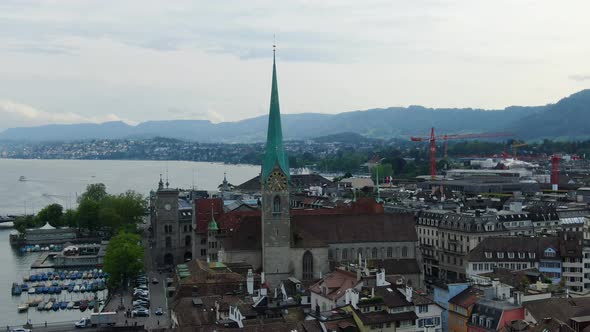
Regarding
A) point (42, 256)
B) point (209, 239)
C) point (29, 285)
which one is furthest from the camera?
point (42, 256)

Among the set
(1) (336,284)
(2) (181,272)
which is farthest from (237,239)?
(1) (336,284)

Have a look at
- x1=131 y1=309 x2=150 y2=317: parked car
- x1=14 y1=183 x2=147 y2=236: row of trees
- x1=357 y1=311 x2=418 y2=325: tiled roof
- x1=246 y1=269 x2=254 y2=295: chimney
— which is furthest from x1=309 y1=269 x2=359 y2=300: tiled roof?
x1=14 y1=183 x2=147 y2=236: row of trees

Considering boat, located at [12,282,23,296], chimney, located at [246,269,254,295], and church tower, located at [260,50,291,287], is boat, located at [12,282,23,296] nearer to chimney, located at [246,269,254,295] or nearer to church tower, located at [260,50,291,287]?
church tower, located at [260,50,291,287]

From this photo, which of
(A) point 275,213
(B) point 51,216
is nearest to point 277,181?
(A) point 275,213

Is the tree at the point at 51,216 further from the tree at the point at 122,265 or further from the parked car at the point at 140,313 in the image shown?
the parked car at the point at 140,313

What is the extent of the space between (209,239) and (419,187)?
300ft

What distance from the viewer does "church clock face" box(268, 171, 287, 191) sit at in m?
69.9

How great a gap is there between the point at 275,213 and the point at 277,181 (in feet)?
9.01

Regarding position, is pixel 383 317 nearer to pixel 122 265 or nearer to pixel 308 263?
pixel 308 263

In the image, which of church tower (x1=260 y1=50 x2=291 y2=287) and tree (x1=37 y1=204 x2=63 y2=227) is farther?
tree (x1=37 y1=204 x2=63 y2=227)

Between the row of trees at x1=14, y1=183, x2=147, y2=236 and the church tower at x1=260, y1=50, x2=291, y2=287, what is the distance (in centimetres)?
5299

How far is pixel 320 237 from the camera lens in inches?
2931

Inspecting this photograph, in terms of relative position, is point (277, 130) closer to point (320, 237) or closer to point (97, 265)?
point (320, 237)

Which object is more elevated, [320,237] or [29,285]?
[320,237]
